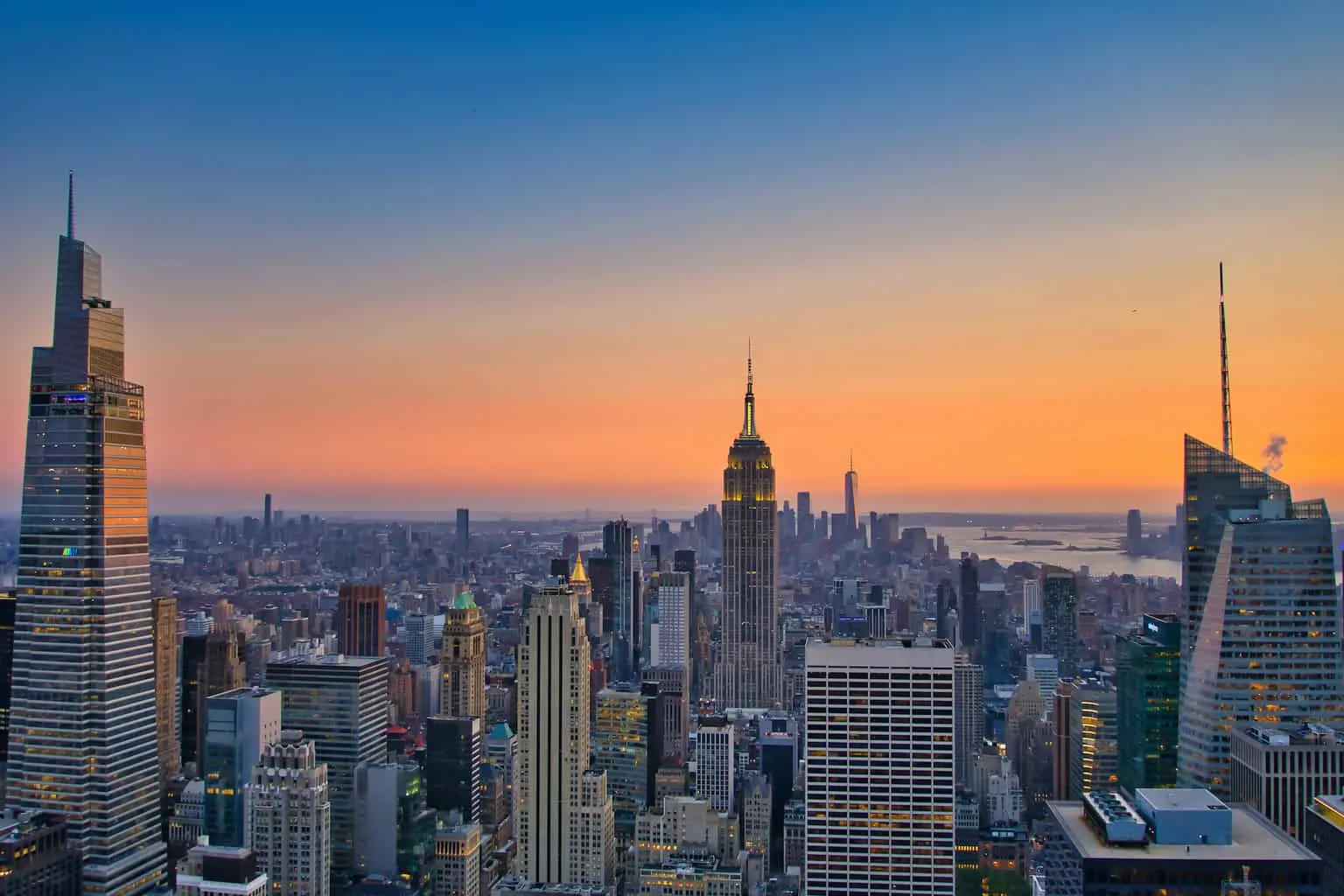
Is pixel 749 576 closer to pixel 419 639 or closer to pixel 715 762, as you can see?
pixel 419 639

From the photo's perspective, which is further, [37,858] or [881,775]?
[37,858]

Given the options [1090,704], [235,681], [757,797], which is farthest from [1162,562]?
[235,681]

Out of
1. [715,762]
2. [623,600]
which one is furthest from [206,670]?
[623,600]

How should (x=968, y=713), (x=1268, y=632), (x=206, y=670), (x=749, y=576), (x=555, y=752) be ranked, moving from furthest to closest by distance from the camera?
(x=749, y=576), (x=968, y=713), (x=206, y=670), (x=555, y=752), (x=1268, y=632)

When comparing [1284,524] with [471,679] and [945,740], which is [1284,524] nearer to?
[945,740]

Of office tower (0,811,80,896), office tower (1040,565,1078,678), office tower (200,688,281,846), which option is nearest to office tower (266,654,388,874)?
office tower (200,688,281,846)
